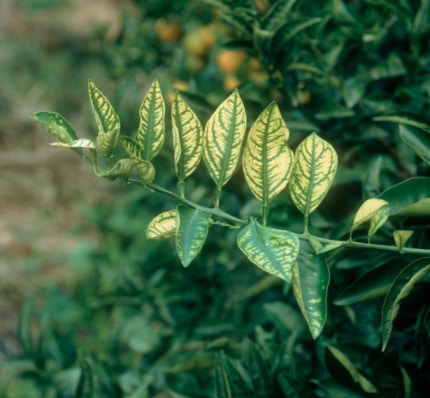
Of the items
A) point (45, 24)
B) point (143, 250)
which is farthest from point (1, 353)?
point (45, 24)

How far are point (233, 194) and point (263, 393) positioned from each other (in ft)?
1.50

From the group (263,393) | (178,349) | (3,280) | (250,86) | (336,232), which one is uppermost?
(250,86)

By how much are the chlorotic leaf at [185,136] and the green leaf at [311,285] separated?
0.16 meters

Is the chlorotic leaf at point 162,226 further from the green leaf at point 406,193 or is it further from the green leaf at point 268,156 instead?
the green leaf at point 406,193

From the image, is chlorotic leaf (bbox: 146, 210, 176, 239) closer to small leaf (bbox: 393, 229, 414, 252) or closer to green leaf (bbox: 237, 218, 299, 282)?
green leaf (bbox: 237, 218, 299, 282)

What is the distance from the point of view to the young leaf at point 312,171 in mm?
595

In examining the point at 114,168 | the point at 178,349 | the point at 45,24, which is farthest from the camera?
the point at 45,24

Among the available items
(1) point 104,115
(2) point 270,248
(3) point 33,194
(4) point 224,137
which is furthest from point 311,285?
(3) point 33,194

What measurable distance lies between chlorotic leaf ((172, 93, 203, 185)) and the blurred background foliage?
262 millimetres

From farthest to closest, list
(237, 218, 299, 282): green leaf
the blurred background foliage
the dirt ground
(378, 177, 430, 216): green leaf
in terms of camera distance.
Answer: the dirt ground → the blurred background foliage → (378, 177, 430, 216): green leaf → (237, 218, 299, 282): green leaf

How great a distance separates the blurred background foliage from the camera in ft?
2.56

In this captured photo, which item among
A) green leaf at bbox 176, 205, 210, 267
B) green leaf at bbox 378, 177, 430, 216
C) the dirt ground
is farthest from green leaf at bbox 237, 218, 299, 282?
the dirt ground

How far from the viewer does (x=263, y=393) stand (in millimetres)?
781

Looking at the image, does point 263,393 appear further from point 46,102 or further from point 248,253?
point 46,102
